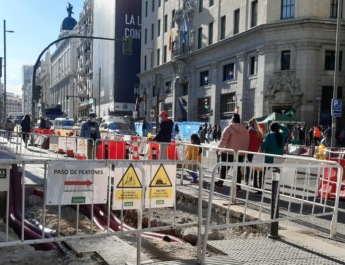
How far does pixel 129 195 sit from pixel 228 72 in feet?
101

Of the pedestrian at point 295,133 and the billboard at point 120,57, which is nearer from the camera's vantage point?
the pedestrian at point 295,133

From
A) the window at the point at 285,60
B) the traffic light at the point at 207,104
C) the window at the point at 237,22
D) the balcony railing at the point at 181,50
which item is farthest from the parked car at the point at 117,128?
the balcony railing at the point at 181,50

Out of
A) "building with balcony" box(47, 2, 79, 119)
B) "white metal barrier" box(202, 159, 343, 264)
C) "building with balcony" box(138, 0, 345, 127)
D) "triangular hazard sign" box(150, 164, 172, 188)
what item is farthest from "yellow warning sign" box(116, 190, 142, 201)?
"building with balcony" box(47, 2, 79, 119)

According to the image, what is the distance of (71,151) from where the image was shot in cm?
1305

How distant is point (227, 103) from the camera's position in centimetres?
3353

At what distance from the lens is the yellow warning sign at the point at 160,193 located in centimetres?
409

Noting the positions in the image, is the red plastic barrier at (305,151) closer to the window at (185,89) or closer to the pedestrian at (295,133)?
the pedestrian at (295,133)

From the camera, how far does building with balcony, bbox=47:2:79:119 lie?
343 feet

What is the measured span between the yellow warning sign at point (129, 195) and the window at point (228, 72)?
2985 centimetres

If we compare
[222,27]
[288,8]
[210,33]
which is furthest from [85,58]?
[288,8]

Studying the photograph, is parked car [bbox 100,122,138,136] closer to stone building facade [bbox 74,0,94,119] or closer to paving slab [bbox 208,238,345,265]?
paving slab [bbox 208,238,345,265]

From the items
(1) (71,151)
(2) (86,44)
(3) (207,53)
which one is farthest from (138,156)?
(2) (86,44)

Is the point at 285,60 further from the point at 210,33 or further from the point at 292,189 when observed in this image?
the point at 292,189

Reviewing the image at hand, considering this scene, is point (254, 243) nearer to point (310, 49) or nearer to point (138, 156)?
point (138, 156)
